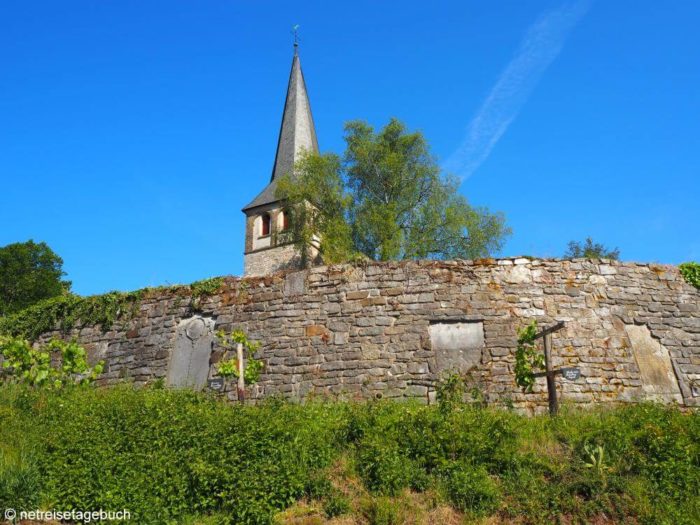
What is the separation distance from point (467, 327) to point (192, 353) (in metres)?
5.04

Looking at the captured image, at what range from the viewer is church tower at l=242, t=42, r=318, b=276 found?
119 ft

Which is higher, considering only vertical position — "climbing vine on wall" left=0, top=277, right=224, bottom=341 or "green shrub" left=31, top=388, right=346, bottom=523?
"climbing vine on wall" left=0, top=277, right=224, bottom=341

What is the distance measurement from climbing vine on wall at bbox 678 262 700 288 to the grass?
14.0 feet

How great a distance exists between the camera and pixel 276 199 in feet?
120

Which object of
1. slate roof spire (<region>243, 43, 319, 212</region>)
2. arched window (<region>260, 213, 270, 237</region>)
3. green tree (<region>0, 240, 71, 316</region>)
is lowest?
green tree (<region>0, 240, 71, 316</region>)

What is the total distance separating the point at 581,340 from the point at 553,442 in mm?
3394

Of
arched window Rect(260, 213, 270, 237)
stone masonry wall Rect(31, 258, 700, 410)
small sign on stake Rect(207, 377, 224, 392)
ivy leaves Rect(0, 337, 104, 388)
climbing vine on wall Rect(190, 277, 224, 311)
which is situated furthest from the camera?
arched window Rect(260, 213, 270, 237)

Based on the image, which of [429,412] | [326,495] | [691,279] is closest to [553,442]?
[429,412]

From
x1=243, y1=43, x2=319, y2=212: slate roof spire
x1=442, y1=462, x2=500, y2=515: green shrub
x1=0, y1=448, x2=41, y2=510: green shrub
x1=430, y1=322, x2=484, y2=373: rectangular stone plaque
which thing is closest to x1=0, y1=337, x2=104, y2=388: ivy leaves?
x1=0, y1=448, x2=41, y2=510: green shrub

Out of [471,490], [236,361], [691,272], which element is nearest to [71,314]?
[236,361]

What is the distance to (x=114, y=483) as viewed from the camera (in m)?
6.52

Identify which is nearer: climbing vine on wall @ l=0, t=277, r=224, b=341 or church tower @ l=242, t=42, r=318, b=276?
climbing vine on wall @ l=0, t=277, r=224, b=341

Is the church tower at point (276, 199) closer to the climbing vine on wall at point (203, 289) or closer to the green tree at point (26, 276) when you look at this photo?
the green tree at point (26, 276)

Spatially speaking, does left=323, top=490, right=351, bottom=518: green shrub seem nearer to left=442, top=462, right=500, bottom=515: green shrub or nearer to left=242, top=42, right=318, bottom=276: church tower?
left=442, top=462, right=500, bottom=515: green shrub
